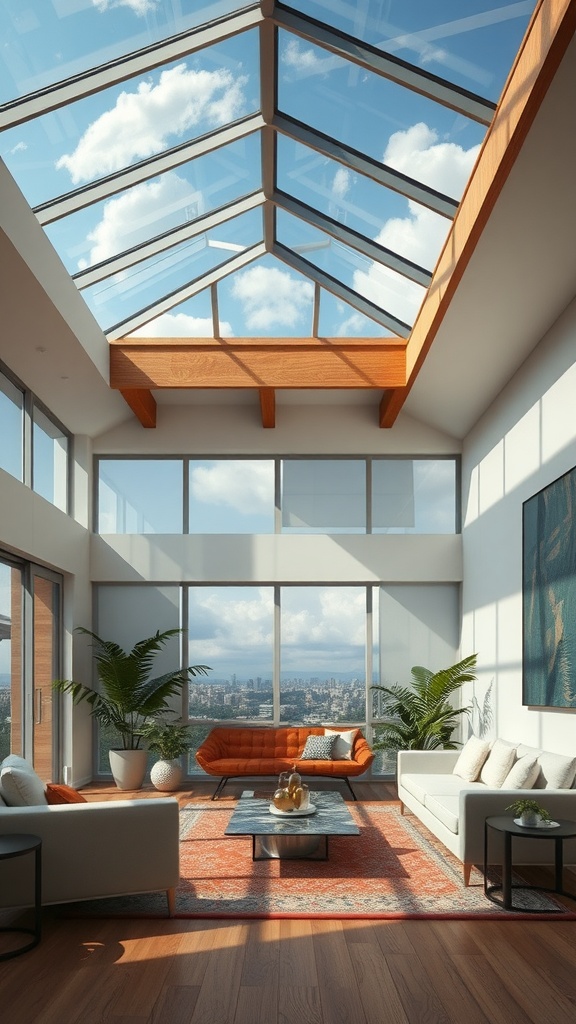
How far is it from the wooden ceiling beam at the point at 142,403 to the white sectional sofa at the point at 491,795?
4805 millimetres

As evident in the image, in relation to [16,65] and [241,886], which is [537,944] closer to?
[241,886]

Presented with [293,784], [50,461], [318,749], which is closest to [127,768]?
[318,749]

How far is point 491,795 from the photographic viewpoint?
19.8ft

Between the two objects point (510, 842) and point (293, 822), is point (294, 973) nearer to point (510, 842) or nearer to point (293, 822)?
point (510, 842)

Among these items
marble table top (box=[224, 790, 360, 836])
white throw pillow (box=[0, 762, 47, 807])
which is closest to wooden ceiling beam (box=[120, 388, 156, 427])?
marble table top (box=[224, 790, 360, 836])

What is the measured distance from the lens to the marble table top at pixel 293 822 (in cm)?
634

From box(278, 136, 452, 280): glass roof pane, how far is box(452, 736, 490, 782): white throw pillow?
13.2 feet

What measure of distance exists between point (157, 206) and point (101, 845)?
197 inches

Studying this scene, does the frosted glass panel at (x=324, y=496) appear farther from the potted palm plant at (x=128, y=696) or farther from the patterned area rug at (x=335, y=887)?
the patterned area rug at (x=335, y=887)

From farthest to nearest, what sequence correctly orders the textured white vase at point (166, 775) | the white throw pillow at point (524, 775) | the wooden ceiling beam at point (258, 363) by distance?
the textured white vase at point (166, 775) → the wooden ceiling beam at point (258, 363) → the white throw pillow at point (524, 775)

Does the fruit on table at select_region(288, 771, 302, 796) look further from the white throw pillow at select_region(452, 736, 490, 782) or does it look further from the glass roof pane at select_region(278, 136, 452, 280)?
the glass roof pane at select_region(278, 136, 452, 280)

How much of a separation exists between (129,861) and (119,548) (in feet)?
20.0

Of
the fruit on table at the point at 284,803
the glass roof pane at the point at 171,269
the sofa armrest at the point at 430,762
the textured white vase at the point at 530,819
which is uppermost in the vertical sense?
the glass roof pane at the point at 171,269

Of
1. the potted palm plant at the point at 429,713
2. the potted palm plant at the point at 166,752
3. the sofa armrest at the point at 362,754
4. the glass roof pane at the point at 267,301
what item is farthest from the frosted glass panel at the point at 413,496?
the potted palm plant at the point at 166,752
